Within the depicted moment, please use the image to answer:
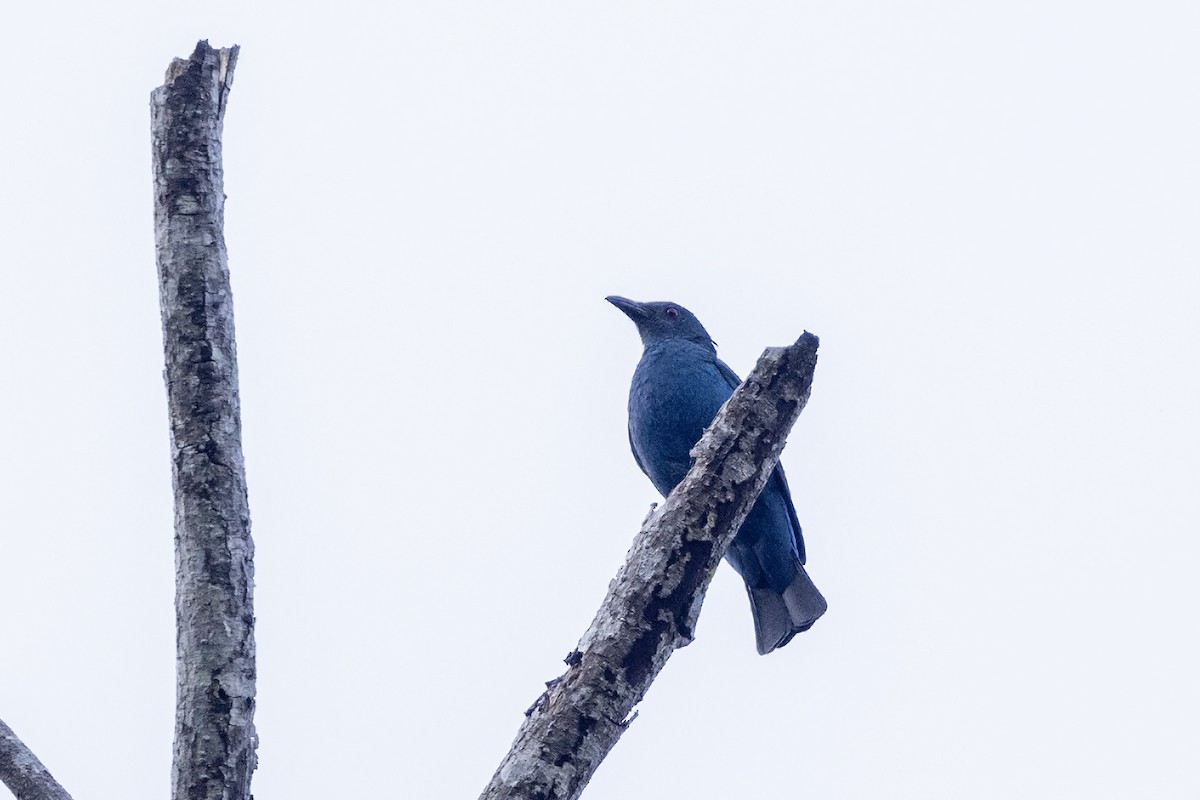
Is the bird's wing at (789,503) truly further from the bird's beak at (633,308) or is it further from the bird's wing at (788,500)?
the bird's beak at (633,308)

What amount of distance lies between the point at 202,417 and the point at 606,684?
5.36 ft

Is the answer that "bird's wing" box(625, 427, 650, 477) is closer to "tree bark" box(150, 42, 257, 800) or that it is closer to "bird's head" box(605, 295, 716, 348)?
"bird's head" box(605, 295, 716, 348)

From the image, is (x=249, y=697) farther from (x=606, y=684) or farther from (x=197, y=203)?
(x=197, y=203)

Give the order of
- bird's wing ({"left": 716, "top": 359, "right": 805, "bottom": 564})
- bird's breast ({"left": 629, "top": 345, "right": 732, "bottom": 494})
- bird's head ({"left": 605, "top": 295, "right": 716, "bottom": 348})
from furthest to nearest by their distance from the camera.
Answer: bird's head ({"left": 605, "top": 295, "right": 716, "bottom": 348}) < bird's breast ({"left": 629, "top": 345, "right": 732, "bottom": 494}) < bird's wing ({"left": 716, "top": 359, "right": 805, "bottom": 564})

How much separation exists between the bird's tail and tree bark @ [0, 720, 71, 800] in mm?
4225

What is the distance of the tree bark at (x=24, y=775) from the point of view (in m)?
4.31

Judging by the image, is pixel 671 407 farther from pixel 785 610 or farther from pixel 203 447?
pixel 203 447

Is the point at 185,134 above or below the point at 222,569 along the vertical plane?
above

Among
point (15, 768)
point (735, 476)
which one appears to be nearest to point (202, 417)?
point (15, 768)

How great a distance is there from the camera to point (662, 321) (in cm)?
944

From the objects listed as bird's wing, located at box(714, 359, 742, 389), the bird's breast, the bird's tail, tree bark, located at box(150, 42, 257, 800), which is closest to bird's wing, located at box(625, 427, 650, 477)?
the bird's breast

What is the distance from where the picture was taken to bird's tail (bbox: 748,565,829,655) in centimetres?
743

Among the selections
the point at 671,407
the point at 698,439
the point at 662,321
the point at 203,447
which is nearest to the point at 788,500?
the point at 698,439

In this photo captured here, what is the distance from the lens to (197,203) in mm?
4480
